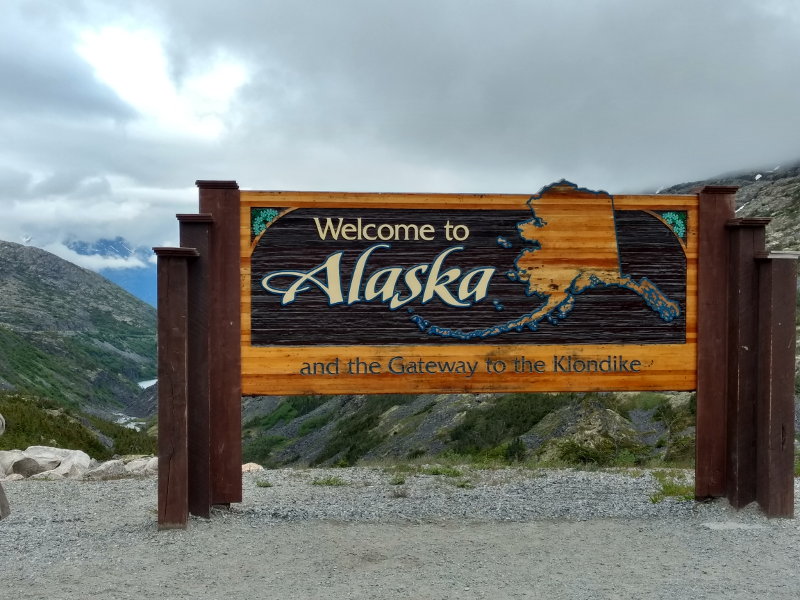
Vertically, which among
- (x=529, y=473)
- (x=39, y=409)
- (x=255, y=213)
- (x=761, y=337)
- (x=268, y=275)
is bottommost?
(x=39, y=409)

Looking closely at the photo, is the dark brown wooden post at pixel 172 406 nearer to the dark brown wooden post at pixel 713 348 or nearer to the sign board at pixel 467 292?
the sign board at pixel 467 292

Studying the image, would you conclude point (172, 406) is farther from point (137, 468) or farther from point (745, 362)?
point (745, 362)

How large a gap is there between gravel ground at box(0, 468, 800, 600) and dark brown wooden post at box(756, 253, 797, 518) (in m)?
0.37

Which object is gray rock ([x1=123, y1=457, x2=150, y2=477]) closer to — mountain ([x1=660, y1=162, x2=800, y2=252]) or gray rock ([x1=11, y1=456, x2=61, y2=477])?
gray rock ([x1=11, y1=456, x2=61, y2=477])

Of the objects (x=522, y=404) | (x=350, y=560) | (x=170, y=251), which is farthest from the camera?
(x=522, y=404)

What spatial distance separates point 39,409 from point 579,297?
126ft

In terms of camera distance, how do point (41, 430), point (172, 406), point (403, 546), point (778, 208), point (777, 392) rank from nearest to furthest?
point (403, 546) < point (172, 406) < point (777, 392) < point (41, 430) < point (778, 208)

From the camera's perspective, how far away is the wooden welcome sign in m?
8.80

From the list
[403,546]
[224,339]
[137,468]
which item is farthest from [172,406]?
[137,468]

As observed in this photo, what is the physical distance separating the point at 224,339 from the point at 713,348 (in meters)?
6.76

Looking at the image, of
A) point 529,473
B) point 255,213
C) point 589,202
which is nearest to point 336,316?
point 255,213

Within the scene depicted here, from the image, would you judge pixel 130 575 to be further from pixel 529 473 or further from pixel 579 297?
pixel 529 473

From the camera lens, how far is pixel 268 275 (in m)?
8.97

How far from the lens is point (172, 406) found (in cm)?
817
